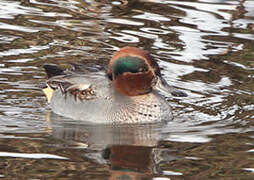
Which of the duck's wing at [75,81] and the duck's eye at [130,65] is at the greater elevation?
the duck's eye at [130,65]

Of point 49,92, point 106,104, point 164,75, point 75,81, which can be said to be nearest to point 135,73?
point 106,104

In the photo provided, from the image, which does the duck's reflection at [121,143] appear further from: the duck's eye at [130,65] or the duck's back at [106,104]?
the duck's eye at [130,65]

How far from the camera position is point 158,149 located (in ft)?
30.8

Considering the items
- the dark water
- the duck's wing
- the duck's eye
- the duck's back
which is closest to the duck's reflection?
the dark water

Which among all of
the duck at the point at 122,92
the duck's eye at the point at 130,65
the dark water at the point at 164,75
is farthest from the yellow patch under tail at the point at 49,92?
the duck's eye at the point at 130,65

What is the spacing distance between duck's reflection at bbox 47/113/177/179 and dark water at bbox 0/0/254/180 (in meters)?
0.01

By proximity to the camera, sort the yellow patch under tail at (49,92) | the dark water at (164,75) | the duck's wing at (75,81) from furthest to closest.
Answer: the yellow patch under tail at (49,92), the duck's wing at (75,81), the dark water at (164,75)

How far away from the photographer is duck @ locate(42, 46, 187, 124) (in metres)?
10.5

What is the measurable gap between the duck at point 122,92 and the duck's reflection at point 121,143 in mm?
164

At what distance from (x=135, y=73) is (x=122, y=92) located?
0.36 metres

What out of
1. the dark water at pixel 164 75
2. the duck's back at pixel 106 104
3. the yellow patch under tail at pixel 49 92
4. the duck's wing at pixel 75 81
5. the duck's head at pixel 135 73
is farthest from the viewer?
the yellow patch under tail at pixel 49 92

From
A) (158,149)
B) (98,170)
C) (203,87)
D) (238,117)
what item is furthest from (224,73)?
(98,170)

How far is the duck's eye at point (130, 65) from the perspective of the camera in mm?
10422

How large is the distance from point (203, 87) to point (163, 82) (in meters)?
1.29
